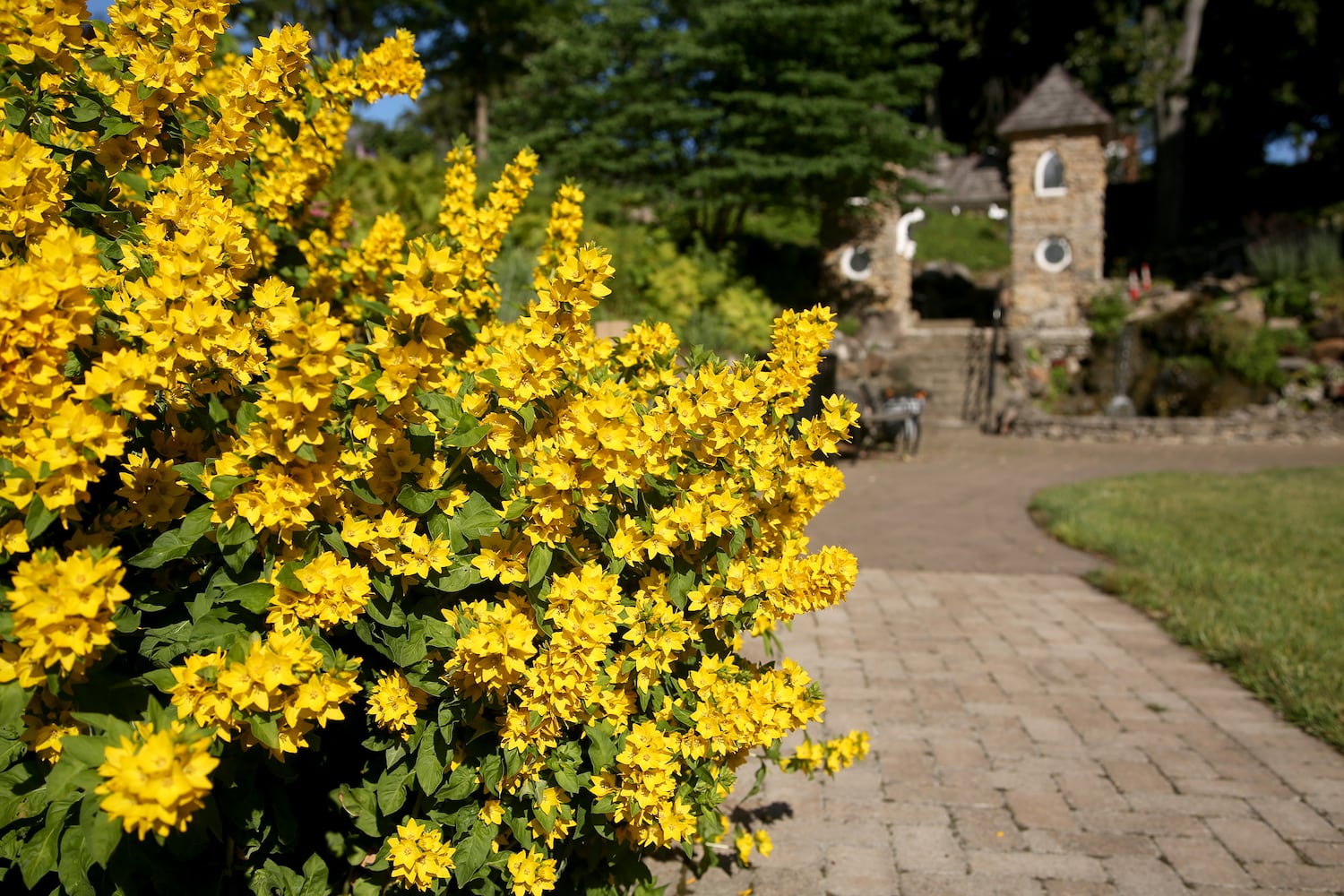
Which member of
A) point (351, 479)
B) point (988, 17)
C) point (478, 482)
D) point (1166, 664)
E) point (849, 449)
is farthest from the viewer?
point (988, 17)

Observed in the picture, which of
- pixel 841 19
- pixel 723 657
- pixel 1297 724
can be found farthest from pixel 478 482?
pixel 841 19

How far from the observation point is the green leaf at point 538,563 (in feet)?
5.21

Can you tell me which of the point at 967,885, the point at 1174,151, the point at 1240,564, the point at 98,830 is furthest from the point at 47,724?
the point at 1174,151

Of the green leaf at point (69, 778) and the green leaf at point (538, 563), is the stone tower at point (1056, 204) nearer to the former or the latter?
the green leaf at point (538, 563)

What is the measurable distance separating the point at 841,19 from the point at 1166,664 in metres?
11.2

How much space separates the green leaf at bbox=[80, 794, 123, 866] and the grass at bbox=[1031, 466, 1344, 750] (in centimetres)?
409

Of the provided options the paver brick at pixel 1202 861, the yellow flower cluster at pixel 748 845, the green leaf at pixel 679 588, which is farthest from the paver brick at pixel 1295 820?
the green leaf at pixel 679 588

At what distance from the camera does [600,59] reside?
14117mm

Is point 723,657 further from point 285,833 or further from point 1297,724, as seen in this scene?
point 1297,724

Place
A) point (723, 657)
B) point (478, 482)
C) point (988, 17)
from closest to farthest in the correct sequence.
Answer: point (478, 482) < point (723, 657) < point (988, 17)

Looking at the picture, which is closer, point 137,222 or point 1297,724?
point 137,222

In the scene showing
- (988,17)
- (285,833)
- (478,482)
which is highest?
(988,17)

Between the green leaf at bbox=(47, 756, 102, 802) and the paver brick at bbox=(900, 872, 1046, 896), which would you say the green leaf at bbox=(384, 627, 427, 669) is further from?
the paver brick at bbox=(900, 872, 1046, 896)

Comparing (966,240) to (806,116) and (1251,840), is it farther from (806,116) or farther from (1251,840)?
(1251,840)
